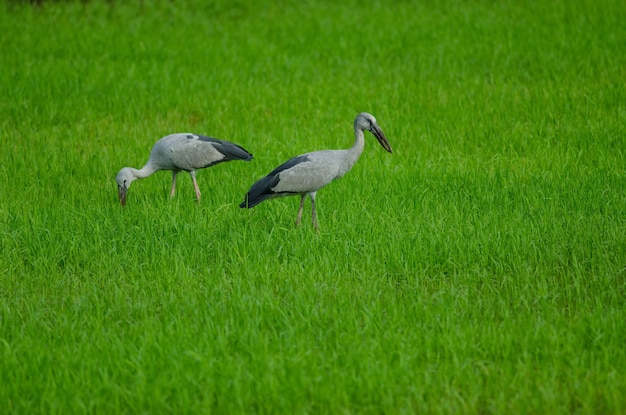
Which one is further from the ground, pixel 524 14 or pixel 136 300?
pixel 524 14

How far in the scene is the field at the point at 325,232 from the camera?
15.8 ft

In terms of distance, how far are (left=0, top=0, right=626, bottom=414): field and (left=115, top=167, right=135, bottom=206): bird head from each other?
0.16m

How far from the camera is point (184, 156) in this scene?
798cm

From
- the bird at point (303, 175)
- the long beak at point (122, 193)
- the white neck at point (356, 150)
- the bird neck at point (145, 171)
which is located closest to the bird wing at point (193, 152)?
the bird neck at point (145, 171)

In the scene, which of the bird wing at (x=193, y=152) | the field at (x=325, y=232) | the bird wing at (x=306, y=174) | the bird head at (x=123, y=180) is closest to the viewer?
the field at (x=325, y=232)

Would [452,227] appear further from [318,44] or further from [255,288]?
[318,44]

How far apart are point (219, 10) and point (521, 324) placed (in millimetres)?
12851

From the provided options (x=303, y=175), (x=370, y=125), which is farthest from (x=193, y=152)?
(x=370, y=125)

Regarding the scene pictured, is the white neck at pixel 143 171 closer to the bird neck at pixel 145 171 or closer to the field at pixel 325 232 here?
the bird neck at pixel 145 171

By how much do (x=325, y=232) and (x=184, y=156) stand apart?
71.0 inches

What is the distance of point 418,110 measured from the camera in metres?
10.7

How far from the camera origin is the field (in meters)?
4.80

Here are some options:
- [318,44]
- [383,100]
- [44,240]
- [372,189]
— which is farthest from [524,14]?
[44,240]

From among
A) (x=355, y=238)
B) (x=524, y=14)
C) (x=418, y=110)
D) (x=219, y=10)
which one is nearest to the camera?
(x=355, y=238)
